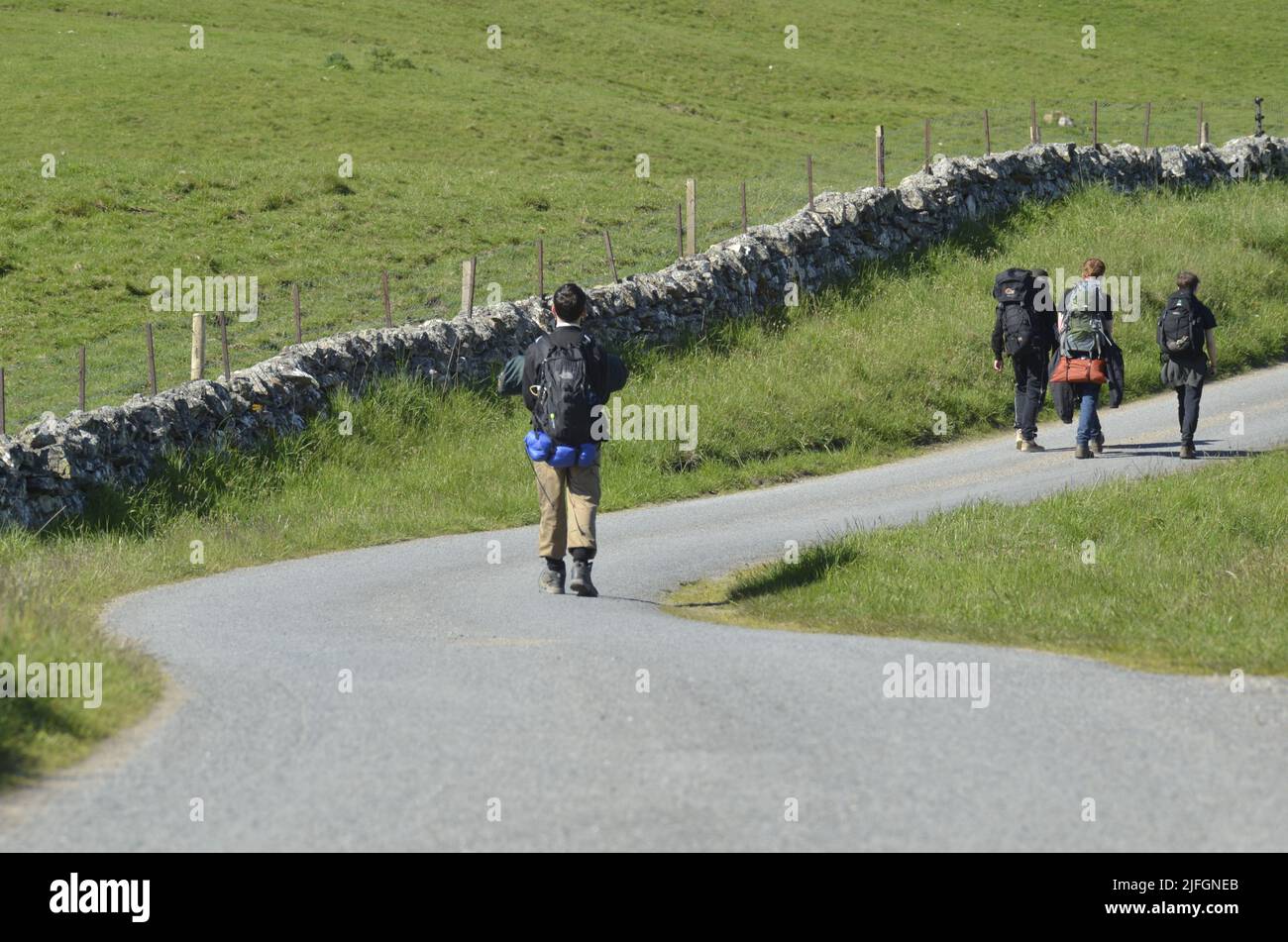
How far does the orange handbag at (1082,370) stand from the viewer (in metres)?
17.2

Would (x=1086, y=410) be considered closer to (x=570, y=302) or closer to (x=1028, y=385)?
(x=1028, y=385)

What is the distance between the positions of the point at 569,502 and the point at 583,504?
0.15m

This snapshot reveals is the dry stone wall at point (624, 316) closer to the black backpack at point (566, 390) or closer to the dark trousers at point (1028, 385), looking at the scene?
the dark trousers at point (1028, 385)

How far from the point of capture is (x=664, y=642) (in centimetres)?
941

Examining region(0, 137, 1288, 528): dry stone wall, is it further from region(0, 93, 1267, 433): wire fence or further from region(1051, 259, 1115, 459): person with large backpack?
region(1051, 259, 1115, 459): person with large backpack

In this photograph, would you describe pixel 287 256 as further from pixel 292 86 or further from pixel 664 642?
pixel 664 642

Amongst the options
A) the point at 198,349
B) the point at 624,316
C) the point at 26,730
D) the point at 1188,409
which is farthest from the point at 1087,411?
the point at 26,730

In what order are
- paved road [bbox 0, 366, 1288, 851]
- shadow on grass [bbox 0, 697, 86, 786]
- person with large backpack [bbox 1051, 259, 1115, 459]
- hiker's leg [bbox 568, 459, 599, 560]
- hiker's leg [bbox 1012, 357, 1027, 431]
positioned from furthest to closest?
hiker's leg [bbox 1012, 357, 1027, 431] < person with large backpack [bbox 1051, 259, 1115, 459] < hiker's leg [bbox 568, 459, 599, 560] < shadow on grass [bbox 0, 697, 86, 786] < paved road [bbox 0, 366, 1288, 851]

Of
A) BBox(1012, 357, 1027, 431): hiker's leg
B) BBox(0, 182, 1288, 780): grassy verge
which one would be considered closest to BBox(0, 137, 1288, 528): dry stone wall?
BBox(0, 182, 1288, 780): grassy verge

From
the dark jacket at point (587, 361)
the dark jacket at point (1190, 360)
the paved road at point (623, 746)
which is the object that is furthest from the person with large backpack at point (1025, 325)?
the paved road at point (623, 746)

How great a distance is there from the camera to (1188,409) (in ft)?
57.3

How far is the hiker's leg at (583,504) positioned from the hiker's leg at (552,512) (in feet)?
0.26

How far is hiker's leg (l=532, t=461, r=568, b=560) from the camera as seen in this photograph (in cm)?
1138

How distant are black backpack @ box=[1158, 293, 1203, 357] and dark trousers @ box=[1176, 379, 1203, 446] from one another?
22.3 inches
